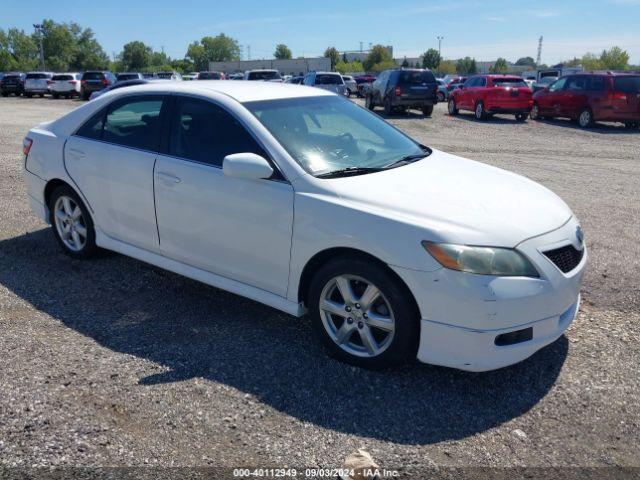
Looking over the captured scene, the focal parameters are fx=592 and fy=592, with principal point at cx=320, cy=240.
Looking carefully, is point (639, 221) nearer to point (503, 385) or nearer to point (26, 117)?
point (503, 385)

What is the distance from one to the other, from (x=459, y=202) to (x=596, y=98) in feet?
56.2

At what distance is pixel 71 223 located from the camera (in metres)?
5.43

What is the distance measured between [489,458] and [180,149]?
2.99 meters

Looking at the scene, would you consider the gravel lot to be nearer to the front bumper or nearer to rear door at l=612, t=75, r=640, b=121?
the front bumper

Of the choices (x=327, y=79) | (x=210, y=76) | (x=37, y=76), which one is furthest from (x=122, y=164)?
(x=37, y=76)

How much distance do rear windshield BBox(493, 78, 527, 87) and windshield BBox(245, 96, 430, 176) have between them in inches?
685

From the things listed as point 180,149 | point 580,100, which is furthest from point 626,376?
point 580,100

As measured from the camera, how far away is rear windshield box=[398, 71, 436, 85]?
21845 mm

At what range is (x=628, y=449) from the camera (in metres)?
3.00

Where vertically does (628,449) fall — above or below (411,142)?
below

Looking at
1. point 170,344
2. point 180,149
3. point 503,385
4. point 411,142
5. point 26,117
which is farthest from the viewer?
point 26,117

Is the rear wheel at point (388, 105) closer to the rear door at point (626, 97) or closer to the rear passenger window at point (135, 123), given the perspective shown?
the rear door at point (626, 97)

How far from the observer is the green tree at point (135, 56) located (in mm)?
114125

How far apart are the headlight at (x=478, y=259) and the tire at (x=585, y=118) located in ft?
57.5
